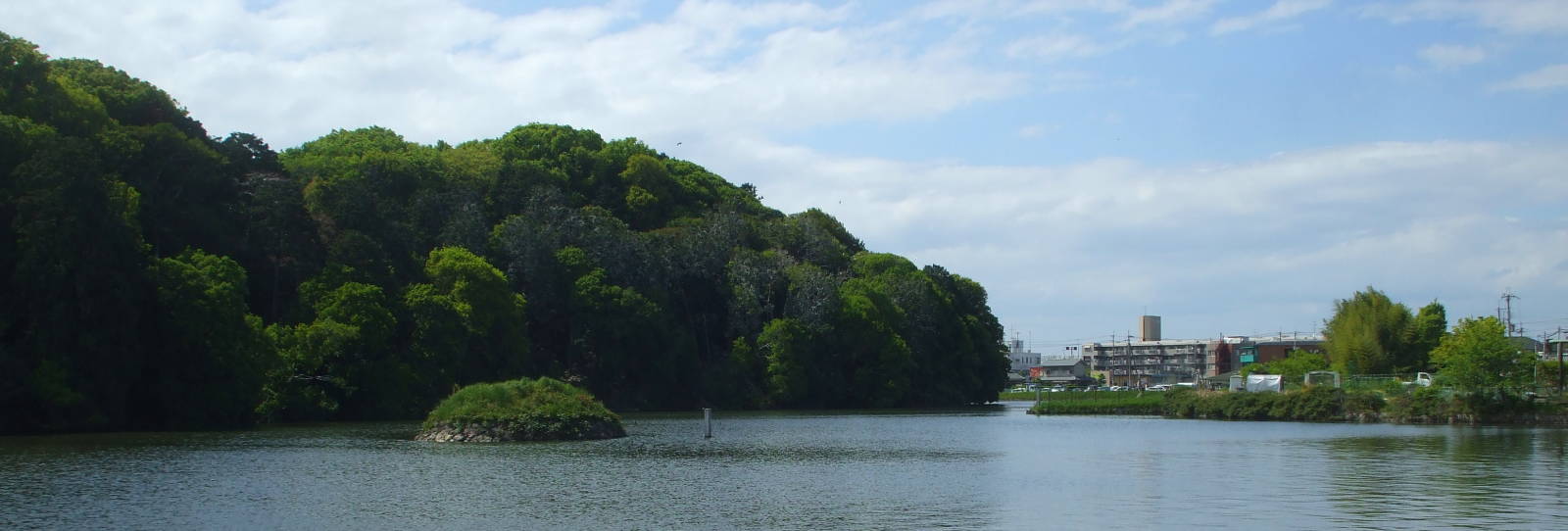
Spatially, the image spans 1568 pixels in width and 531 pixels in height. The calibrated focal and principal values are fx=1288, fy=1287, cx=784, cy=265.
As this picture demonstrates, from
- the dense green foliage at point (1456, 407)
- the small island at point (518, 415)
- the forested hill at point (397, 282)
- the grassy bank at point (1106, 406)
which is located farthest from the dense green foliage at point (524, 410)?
the grassy bank at point (1106, 406)

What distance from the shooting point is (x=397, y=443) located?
1889 inches

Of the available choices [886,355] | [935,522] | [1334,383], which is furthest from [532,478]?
[886,355]

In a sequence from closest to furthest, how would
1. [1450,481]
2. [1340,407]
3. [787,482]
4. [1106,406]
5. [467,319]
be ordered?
[1450,481], [787,482], [1340,407], [467,319], [1106,406]

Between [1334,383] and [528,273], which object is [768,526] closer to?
[1334,383]

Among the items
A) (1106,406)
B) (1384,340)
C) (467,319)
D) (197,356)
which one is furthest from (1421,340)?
(197,356)

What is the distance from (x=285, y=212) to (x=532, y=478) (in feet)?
169

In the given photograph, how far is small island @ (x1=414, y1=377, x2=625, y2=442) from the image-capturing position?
166ft

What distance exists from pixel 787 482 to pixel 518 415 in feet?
69.7

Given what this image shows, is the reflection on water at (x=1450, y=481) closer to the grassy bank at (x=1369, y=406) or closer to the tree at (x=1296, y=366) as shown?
the grassy bank at (x=1369, y=406)

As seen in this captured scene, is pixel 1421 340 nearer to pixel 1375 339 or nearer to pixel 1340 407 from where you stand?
pixel 1375 339

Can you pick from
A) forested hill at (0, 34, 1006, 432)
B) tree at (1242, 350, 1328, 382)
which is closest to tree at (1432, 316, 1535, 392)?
tree at (1242, 350, 1328, 382)

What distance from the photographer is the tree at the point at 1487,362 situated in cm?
6450

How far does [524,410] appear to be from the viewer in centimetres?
5191

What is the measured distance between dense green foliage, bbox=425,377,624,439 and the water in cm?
213
